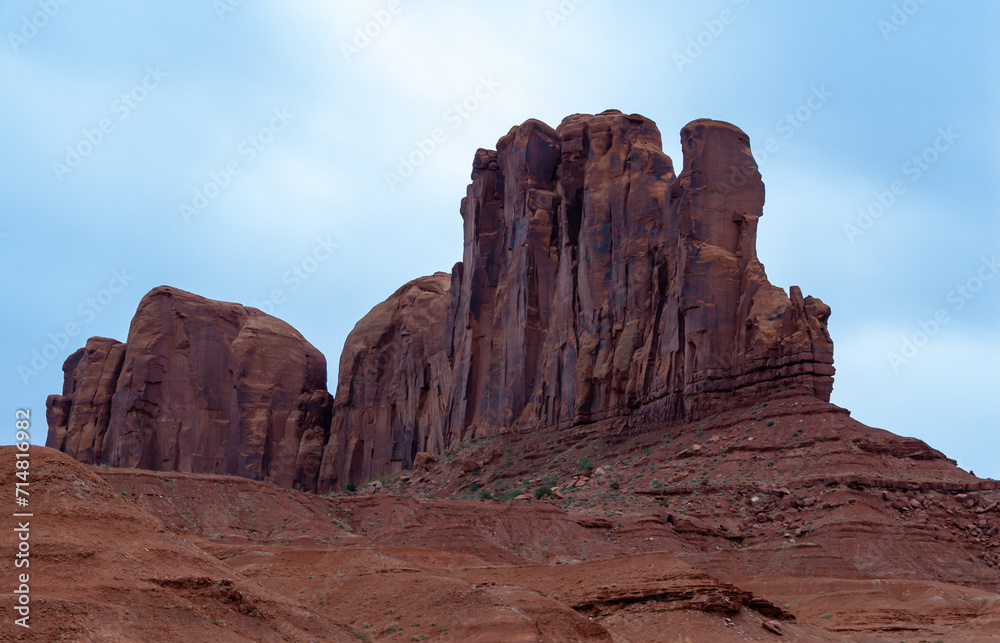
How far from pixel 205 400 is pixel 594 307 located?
46.3 metres

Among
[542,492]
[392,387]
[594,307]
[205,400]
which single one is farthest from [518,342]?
[205,400]

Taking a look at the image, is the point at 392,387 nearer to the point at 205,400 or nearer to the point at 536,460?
the point at 205,400

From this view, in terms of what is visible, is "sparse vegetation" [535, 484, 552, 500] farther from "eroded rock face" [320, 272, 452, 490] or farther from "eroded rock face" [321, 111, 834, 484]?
"eroded rock face" [320, 272, 452, 490]

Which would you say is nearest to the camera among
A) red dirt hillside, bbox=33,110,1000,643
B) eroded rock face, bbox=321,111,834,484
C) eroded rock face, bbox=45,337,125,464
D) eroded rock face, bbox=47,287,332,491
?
red dirt hillside, bbox=33,110,1000,643

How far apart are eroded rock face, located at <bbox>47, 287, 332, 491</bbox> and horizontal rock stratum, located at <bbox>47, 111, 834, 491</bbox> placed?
0.19 m

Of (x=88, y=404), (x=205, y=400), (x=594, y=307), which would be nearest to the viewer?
(x=594, y=307)

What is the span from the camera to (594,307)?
7562cm

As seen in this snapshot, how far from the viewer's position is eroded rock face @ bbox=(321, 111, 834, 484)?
64.6 metres

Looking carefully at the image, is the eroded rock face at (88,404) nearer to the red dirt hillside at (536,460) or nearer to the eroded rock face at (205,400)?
the eroded rock face at (205,400)

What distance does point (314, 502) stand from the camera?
55.3 m

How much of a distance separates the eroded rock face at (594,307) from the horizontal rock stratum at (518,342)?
0.14m

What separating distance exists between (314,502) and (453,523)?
9396 mm

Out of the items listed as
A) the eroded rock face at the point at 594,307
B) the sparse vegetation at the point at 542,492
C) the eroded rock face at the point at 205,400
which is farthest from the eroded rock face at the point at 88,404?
the sparse vegetation at the point at 542,492

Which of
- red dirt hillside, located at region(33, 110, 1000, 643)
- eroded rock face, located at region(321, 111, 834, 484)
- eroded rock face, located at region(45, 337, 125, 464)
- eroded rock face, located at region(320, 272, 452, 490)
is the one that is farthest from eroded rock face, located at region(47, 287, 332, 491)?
eroded rock face, located at region(321, 111, 834, 484)
